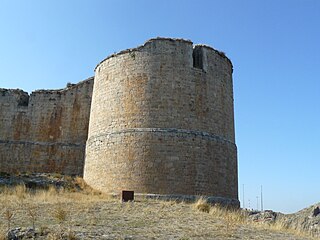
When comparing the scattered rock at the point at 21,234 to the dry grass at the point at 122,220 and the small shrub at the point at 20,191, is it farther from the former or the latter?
the small shrub at the point at 20,191

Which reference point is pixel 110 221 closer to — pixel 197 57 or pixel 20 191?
pixel 20 191

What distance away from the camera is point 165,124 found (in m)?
14.4

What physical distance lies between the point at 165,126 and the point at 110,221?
20.4 feet

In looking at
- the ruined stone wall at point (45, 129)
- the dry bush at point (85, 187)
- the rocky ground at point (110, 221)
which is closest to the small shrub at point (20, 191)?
the rocky ground at point (110, 221)

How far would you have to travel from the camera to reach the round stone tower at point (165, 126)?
1391 centimetres

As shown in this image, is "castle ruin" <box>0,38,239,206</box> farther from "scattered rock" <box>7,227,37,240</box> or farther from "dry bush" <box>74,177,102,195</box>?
"scattered rock" <box>7,227,37,240</box>

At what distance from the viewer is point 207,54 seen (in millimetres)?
16062

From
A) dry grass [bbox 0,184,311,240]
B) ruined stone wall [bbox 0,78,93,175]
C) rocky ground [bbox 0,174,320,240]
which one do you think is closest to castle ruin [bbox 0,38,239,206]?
rocky ground [bbox 0,174,320,240]

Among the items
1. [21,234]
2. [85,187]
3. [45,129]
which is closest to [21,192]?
[85,187]

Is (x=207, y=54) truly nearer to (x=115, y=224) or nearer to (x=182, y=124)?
(x=182, y=124)

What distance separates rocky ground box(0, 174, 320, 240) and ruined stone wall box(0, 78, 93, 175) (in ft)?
18.7

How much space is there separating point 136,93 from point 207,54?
386 centimetres

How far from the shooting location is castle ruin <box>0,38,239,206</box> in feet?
45.7

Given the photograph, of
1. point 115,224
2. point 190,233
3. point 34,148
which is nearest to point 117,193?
point 115,224
